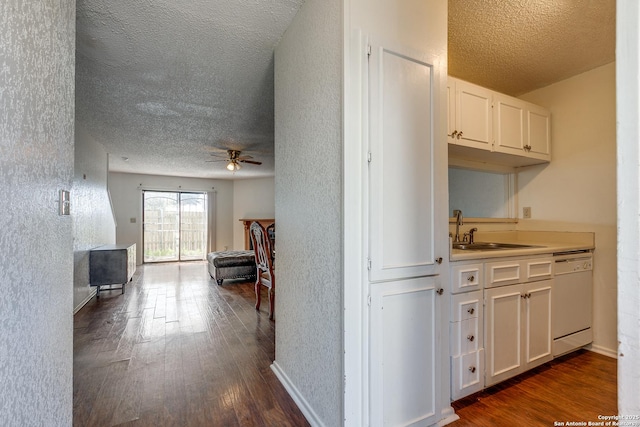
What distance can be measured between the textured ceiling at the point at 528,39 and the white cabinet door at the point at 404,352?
1737 millimetres

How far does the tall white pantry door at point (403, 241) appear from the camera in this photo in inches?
52.7

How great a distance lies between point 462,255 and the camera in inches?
67.0

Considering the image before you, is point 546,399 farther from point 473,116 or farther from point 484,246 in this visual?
point 473,116

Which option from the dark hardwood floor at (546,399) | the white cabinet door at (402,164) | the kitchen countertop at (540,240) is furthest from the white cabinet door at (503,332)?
the white cabinet door at (402,164)

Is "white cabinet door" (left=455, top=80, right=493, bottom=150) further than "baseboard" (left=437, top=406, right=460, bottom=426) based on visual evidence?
Yes

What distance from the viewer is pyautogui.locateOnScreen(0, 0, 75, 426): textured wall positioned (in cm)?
77

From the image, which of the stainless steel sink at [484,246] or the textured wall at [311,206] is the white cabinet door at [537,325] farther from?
the textured wall at [311,206]

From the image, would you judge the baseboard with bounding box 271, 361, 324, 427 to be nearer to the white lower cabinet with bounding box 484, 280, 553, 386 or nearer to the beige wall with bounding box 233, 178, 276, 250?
the white lower cabinet with bounding box 484, 280, 553, 386

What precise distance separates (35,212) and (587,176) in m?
3.69

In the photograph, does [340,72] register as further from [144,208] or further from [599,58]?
[144,208]

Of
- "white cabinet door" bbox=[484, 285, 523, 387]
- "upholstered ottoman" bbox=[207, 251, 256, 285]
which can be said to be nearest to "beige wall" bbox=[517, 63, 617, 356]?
"white cabinet door" bbox=[484, 285, 523, 387]

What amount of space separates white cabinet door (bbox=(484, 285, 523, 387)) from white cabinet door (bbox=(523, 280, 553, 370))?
0.08 metres

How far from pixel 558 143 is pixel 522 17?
1.41 meters

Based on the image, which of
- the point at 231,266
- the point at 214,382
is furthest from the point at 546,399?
the point at 231,266
